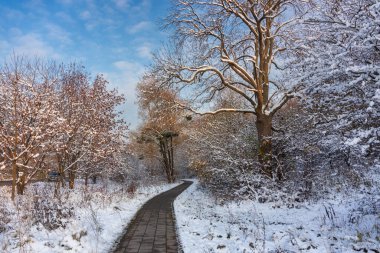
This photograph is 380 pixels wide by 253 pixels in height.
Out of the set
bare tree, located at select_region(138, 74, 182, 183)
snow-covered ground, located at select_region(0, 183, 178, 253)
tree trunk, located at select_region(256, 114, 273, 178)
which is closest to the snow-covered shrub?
snow-covered ground, located at select_region(0, 183, 178, 253)

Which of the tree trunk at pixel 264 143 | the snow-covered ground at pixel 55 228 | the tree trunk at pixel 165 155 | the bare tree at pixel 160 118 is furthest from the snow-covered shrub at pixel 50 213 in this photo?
the tree trunk at pixel 165 155

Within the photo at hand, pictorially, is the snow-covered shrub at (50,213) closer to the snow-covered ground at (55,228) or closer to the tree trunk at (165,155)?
the snow-covered ground at (55,228)

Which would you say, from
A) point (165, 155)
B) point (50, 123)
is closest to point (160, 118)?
point (50, 123)

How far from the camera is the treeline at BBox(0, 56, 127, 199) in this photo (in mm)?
12867

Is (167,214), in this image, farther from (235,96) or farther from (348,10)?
(235,96)

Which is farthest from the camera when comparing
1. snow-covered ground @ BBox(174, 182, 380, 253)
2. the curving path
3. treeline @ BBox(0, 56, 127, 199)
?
treeline @ BBox(0, 56, 127, 199)

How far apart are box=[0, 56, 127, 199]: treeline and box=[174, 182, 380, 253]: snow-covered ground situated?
728 centimetres

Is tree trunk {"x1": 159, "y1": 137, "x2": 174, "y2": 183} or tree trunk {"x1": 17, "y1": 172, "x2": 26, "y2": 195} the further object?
tree trunk {"x1": 159, "y1": 137, "x2": 174, "y2": 183}

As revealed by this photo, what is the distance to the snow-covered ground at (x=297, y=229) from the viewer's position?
6.16 m

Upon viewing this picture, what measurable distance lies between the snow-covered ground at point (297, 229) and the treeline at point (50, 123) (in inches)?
287

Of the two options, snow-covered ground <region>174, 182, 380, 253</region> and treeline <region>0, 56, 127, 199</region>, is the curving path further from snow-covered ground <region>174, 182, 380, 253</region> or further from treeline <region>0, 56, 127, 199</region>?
treeline <region>0, 56, 127, 199</region>

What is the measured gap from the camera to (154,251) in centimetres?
707

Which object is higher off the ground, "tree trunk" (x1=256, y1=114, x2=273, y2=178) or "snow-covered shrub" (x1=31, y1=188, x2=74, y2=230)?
"tree trunk" (x1=256, y1=114, x2=273, y2=178)

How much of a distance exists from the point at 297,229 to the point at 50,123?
10.7 meters
